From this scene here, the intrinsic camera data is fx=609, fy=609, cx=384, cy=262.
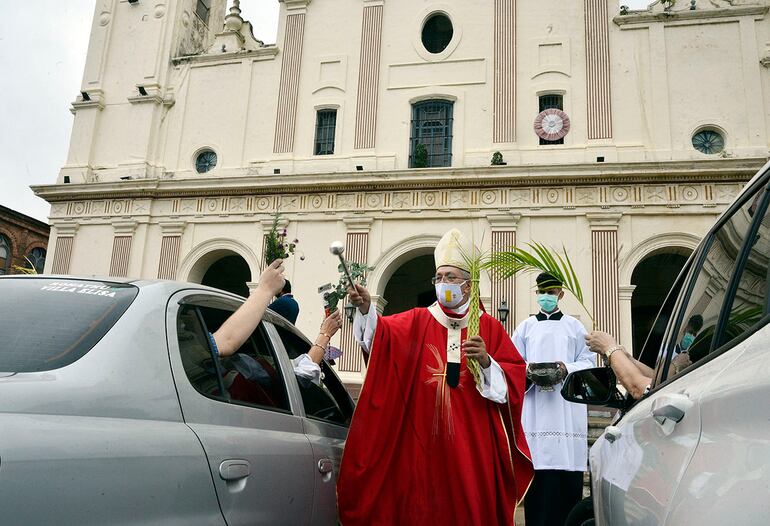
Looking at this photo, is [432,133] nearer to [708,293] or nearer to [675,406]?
[708,293]

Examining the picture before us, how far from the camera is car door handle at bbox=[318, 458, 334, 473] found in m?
2.92

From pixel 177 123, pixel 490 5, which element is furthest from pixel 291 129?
pixel 490 5

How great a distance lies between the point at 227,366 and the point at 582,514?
2.56 meters

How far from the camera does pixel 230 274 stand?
22.0 m

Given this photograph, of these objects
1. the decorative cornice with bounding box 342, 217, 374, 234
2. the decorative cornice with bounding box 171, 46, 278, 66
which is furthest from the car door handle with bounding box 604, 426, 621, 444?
the decorative cornice with bounding box 171, 46, 278, 66

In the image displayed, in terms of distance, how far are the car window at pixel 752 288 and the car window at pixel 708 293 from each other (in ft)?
0.21

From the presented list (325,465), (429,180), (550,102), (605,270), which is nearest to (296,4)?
(429,180)

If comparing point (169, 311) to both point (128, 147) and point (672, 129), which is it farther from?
point (128, 147)

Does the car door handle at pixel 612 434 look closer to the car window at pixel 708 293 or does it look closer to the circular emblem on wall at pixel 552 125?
→ the car window at pixel 708 293

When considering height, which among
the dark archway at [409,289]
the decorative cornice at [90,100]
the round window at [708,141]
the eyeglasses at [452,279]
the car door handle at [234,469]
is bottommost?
the car door handle at [234,469]

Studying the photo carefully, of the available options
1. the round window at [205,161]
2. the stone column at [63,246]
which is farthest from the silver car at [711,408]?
the stone column at [63,246]

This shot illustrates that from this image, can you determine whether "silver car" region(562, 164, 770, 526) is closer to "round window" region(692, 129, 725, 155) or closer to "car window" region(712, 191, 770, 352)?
"car window" region(712, 191, 770, 352)

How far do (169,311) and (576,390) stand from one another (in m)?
1.80

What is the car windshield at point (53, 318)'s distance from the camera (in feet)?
5.63
